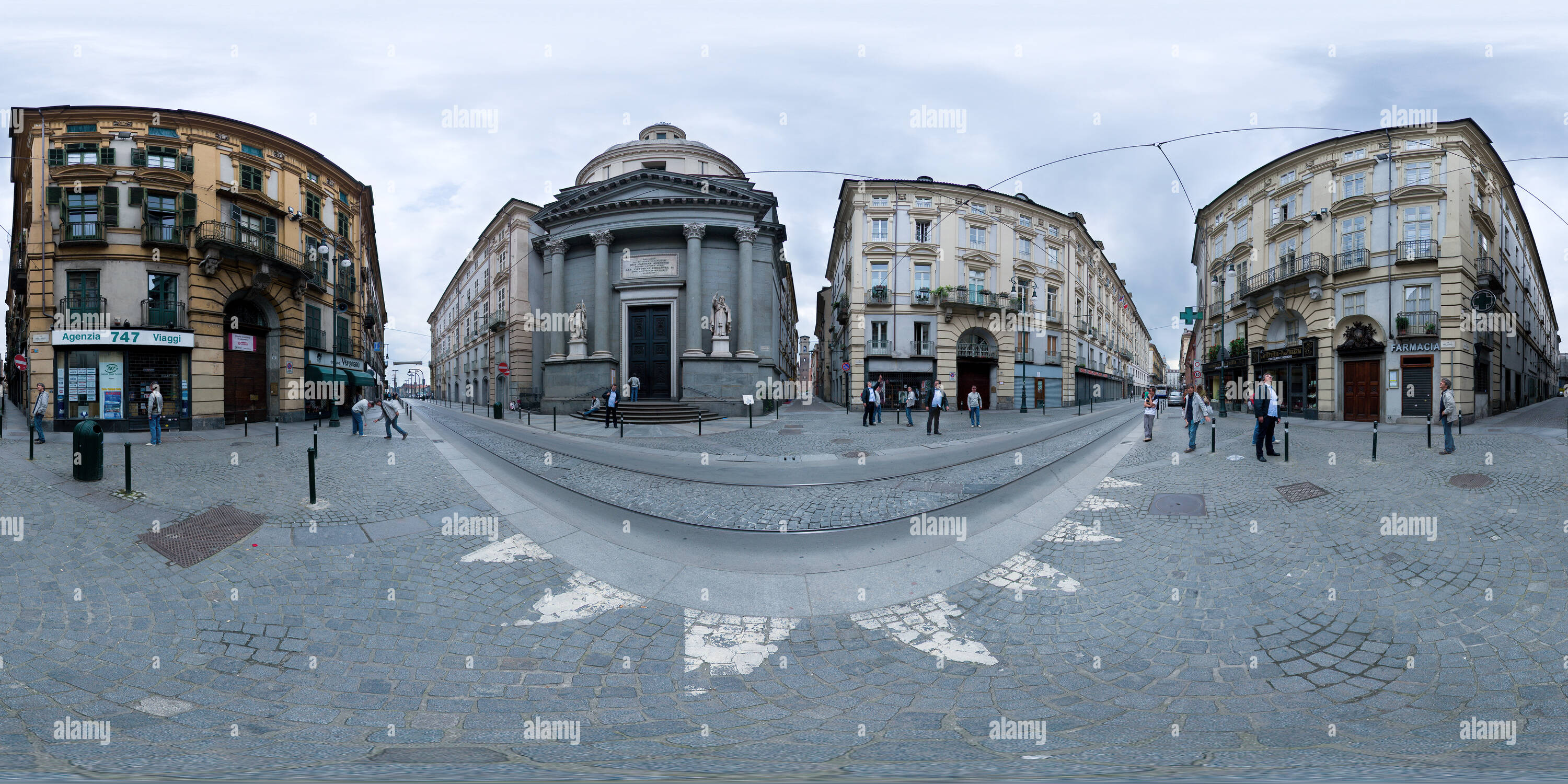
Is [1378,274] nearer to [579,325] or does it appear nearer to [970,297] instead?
[970,297]

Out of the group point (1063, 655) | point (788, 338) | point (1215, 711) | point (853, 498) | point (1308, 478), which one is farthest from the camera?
point (788, 338)

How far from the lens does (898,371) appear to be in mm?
33969

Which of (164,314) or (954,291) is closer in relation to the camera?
(164,314)

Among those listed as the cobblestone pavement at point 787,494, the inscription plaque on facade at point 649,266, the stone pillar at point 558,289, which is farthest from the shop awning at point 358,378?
the cobblestone pavement at point 787,494

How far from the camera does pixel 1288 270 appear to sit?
26.5 metres

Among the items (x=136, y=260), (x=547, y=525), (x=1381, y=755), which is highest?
(x=136, y=260)

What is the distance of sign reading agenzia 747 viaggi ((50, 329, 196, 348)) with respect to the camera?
19.6 metres

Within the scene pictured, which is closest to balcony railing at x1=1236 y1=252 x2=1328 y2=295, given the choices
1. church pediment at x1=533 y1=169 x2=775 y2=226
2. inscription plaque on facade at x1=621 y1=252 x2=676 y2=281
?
church pediment at x1=533 y1=169 x2=775 y2=226

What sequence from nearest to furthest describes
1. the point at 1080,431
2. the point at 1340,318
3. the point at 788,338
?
the point at 1080,431 < the point at 1340,318 < the point at 788,338

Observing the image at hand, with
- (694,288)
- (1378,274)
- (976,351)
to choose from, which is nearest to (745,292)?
(694,288)

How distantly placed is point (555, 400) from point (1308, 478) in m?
27.8

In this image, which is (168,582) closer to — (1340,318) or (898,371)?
(898,371)

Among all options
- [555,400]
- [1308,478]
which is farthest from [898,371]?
[1308,478]

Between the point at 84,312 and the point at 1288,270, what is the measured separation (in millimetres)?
45743
